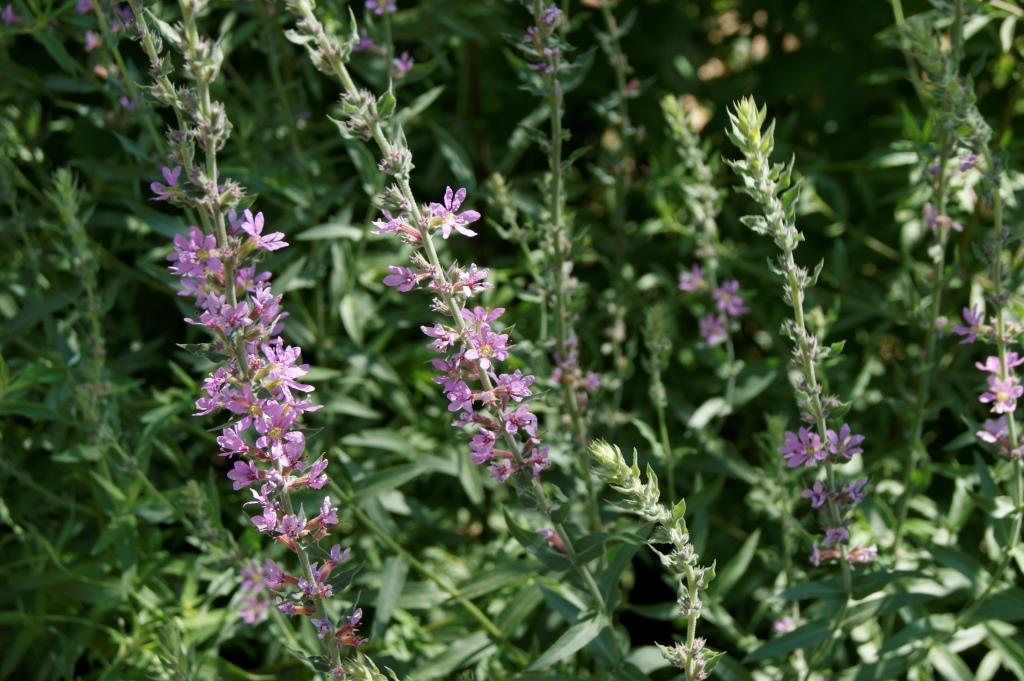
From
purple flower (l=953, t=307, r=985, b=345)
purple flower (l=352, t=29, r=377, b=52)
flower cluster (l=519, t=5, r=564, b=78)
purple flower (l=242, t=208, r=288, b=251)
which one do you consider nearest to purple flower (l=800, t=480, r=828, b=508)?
purple flower (l=953, t=307, r=985, b=345)

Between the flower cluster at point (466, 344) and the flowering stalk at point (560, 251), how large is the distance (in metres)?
0.59

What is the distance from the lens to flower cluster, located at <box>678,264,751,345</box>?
127 inches

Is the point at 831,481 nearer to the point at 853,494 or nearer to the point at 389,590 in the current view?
the point at 853,494

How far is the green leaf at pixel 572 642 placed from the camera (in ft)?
7.53

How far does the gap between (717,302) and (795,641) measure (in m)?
1.10

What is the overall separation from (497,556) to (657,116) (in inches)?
75.4

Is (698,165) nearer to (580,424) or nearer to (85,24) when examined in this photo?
(580,424)

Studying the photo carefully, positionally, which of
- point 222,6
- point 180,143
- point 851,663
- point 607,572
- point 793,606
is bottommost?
point 851,663

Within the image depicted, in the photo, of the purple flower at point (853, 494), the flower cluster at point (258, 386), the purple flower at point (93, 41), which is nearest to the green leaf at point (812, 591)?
the purple flower at point (853, 494)

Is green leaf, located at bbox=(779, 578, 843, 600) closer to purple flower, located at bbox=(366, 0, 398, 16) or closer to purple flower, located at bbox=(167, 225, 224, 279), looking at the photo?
purple flower, located at bbox=(167, 225, 224, 279)

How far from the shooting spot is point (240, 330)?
1.89m

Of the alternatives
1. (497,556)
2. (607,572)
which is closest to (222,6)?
(497,556)

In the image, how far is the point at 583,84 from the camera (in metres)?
4.26

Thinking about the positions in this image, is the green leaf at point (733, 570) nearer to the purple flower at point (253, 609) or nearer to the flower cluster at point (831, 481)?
the flower cluster at point (831, 481)
